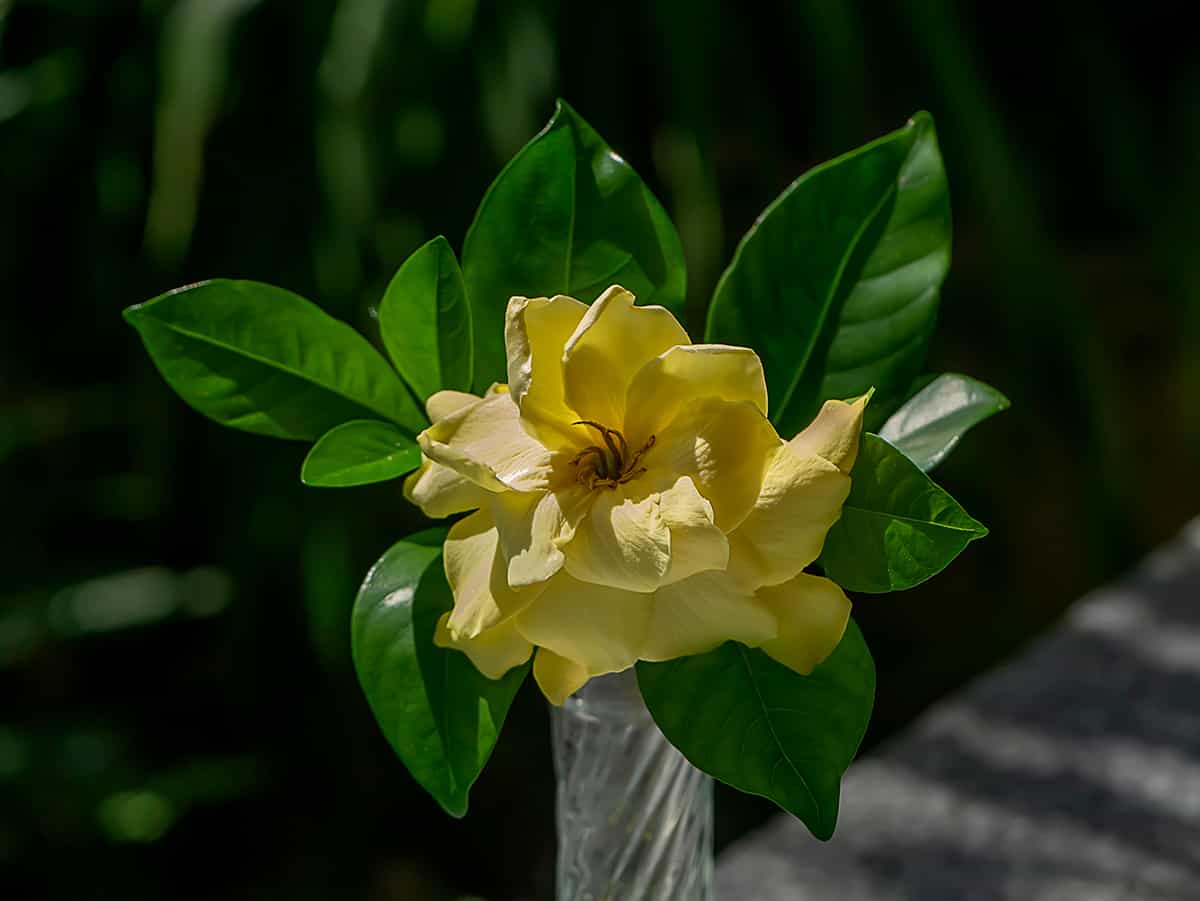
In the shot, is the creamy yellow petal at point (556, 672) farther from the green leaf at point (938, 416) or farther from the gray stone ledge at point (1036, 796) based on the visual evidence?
the gray stone ledge at point (1036, 796)

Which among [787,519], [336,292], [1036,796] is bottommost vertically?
[1036,796]

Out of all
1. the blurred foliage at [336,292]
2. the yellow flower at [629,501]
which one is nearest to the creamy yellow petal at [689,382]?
the yellow flower at [629,501]

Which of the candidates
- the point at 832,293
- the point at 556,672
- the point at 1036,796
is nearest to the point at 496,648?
the point at 556,672

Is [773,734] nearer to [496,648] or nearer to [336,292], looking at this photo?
[496,648]

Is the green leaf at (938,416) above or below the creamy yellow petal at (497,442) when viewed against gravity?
below

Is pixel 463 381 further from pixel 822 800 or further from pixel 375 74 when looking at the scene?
pixel 375 74

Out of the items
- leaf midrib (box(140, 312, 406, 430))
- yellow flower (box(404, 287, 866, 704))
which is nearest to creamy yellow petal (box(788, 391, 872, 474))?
yellow flower (box(404, 287, 866, 704))

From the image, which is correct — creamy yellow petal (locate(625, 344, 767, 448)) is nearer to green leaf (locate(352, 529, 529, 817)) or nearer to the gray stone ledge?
green leaf (locate(352, 529, 529, 817))
